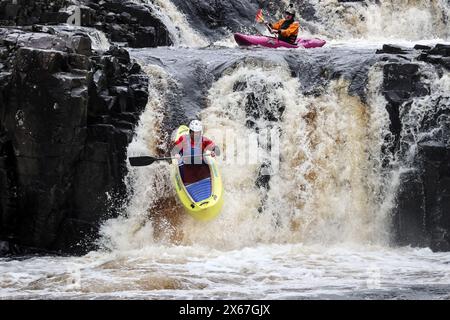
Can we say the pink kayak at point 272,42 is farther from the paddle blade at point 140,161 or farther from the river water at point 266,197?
the paddle blade at point 140,161

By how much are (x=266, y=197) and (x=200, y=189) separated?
1.08 metres

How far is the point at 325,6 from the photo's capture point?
2003 cm

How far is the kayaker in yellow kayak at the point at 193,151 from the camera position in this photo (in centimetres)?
1023

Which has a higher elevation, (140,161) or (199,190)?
(140,161)

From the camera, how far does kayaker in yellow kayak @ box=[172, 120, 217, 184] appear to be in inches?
403

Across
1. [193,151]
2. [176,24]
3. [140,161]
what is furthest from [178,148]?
Answer: [176,24]

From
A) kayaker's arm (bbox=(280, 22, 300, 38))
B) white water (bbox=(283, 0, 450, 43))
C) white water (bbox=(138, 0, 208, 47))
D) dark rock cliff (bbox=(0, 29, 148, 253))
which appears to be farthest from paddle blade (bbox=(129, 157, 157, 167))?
white water (bbox=(283, 0, 450, 43))

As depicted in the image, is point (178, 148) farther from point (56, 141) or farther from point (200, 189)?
point (56, 141)

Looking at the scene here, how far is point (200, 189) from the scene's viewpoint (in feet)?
33.2

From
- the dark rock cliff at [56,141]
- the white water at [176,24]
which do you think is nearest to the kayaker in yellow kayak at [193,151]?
the dark rock cliff at [56,141]

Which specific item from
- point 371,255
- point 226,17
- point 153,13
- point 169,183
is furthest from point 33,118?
point 226,17

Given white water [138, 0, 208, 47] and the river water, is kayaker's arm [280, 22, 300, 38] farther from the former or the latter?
white water [138, 0, 208, 47]
